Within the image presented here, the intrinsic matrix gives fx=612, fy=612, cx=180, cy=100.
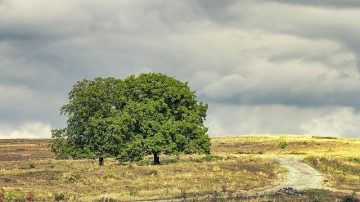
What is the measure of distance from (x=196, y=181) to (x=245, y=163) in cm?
2280

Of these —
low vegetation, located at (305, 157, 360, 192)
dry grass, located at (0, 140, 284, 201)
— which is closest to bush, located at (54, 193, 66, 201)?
dry grass, located at (0, 140, 284, 201)

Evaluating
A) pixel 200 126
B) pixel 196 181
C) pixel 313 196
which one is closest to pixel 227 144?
pixel 200 126

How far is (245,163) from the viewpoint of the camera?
279ft

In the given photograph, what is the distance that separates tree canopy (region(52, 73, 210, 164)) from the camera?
82.2 m

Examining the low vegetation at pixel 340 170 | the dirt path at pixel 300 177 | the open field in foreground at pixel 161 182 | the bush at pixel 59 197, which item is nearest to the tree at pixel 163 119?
the open field in foreground at pixel 161 182

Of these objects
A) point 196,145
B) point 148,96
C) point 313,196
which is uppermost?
point 148,96

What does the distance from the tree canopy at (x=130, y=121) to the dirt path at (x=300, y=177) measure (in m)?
13.4

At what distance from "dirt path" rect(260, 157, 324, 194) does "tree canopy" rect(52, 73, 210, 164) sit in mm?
13367

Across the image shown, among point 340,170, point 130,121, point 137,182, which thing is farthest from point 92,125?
point 340,170

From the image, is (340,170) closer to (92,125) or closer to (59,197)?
(92,125)

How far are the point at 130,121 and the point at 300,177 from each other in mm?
23670

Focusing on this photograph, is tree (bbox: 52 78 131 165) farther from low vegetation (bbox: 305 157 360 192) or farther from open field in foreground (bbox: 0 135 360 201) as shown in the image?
low vegetation (bbox: 305 157 360 192)

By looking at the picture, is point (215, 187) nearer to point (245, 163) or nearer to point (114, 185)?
point (114, 185)

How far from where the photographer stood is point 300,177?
74.2 meters
